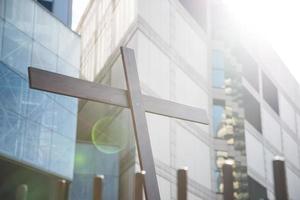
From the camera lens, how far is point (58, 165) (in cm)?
2870

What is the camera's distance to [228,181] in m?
2.62

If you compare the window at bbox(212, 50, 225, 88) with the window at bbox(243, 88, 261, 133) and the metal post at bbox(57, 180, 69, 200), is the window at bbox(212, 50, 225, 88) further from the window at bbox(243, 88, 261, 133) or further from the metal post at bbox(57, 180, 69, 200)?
the metal post at bbox(57, 180, 69, 200)

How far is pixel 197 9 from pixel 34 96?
1663cm

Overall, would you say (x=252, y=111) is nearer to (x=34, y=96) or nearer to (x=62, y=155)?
(x=62, y=155)

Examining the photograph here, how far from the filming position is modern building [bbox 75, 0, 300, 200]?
33.2 meters

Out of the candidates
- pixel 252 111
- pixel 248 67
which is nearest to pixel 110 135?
pixel 252 111

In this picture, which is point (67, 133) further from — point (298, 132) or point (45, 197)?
point (298, 132)

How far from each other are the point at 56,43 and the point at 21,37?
281 cm

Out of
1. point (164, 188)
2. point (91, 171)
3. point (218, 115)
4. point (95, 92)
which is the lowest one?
point (95, 92)

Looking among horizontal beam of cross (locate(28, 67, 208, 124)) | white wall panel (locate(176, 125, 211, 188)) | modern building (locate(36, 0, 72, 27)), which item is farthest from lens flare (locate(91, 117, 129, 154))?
horizontal beam of cross (locate(28, 67, 208, 124))

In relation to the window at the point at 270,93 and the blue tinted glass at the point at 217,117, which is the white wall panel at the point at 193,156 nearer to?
the blue tinted glass at the point at 217,117

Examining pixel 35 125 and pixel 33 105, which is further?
pixel 33 105

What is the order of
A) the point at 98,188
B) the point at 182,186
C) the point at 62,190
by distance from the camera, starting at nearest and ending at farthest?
the point at 182,186
the point at 98,188
the point at 62,190

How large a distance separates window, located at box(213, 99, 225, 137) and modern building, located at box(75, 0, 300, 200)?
66 millimetres
